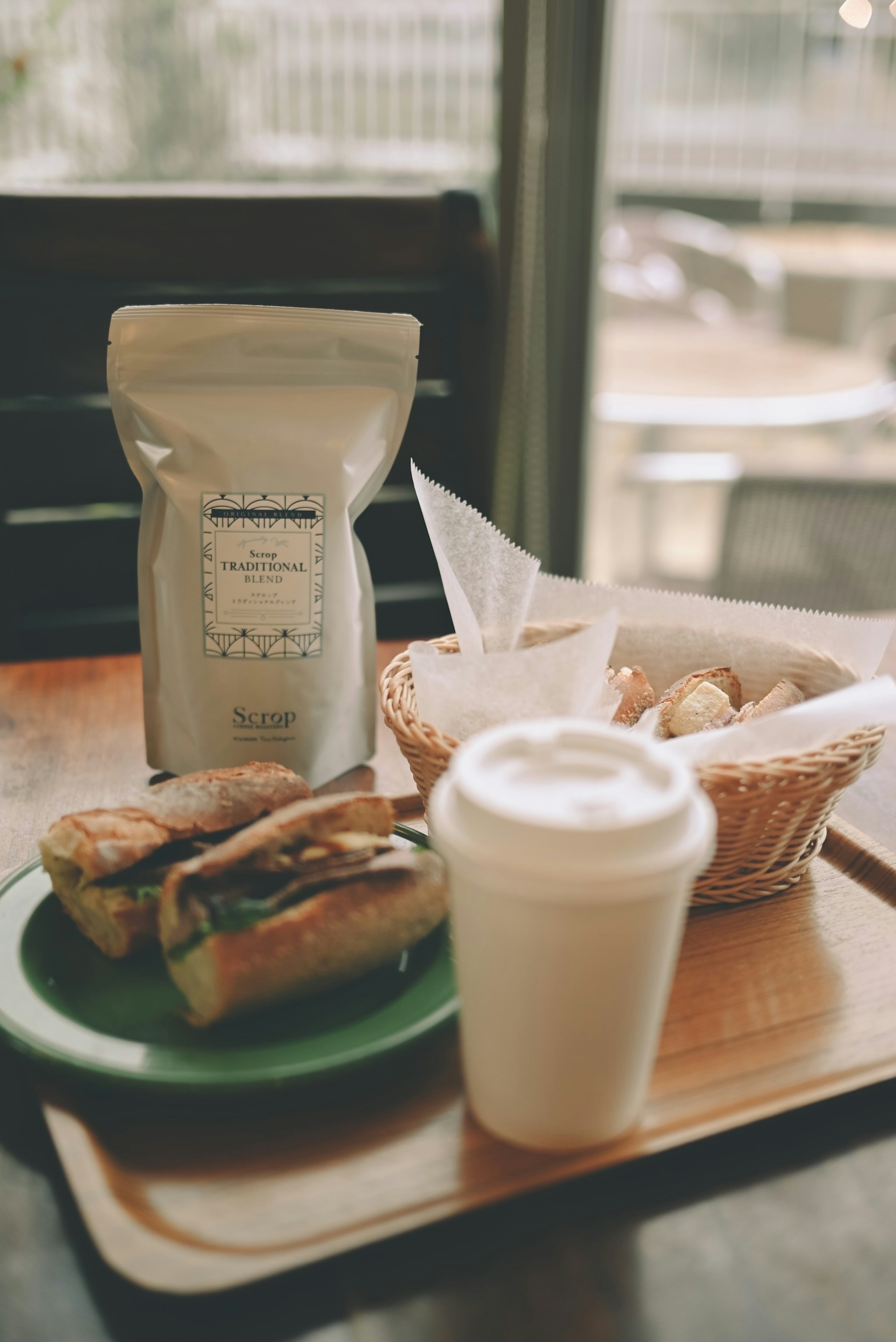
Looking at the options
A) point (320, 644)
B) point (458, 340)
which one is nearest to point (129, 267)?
point (458, 340)

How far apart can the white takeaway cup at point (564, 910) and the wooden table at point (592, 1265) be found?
45mm

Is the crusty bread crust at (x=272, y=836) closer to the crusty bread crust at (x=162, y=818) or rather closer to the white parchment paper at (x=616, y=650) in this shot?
the crusty bread crust at (x=162, y=818)

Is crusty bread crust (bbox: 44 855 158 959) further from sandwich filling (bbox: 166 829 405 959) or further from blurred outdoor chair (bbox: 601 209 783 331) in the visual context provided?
blurred outdoor chair (bbox: 601 209 783 331)

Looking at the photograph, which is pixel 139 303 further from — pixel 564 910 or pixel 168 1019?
pixel 564 910

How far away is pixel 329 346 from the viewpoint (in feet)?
2.90

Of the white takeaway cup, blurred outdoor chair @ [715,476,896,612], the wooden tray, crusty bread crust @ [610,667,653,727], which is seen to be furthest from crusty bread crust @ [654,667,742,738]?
blurred outdoor chair @ [715,476,896,612]

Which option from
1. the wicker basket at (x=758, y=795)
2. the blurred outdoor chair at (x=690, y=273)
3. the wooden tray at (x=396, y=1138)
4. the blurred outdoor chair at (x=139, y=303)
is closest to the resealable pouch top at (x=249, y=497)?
the wicker basket at (x=758, y=795)

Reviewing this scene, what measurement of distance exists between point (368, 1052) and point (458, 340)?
1416mm

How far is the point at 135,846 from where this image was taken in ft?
2.13

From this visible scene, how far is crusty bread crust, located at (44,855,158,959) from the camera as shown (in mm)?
643

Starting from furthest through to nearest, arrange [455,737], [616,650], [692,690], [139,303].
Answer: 1. [139,303]
2. [616,650]
3. [692,690]
4. [455,737]

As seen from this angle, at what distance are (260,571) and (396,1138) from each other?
1.52ft

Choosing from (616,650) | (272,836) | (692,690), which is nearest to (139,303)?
(616,650)

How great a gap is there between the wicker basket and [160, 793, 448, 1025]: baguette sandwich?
0.37ft
